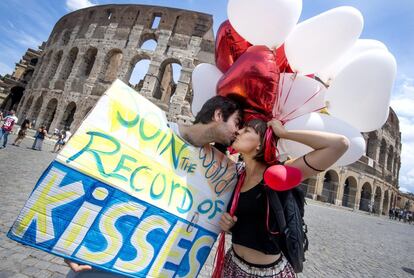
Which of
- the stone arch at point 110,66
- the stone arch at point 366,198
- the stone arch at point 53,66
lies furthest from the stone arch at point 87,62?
the stone arch at point 366,198

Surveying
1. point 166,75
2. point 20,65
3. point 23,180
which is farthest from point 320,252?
point 20,65

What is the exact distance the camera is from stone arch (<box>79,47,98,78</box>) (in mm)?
20016

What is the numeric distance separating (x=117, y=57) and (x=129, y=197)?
2405cm

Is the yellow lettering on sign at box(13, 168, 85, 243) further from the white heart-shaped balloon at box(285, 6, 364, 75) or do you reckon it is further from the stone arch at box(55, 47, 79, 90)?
the stone arch at box(55, 47, 79, 90)

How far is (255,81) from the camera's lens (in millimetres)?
1474

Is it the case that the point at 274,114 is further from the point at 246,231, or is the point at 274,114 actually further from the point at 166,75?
the point at 166,75

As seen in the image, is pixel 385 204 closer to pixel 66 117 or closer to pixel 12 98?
pixel 66 117

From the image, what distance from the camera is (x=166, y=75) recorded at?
904 inches

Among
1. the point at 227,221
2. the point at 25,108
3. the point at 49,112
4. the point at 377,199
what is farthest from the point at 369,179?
the point at 25,108

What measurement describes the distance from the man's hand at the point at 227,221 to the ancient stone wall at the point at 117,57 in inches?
587

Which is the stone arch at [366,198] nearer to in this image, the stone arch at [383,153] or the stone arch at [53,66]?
the stone arch at [383,153]

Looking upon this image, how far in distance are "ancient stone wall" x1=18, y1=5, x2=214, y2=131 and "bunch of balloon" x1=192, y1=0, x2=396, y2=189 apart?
14524 millimetres

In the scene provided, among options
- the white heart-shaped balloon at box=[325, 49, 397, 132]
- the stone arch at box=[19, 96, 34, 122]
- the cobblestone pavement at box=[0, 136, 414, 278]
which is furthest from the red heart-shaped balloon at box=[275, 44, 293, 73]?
the stone arch at box=[19, 96, 34, 122]

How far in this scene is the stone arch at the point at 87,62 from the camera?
20.0 m
